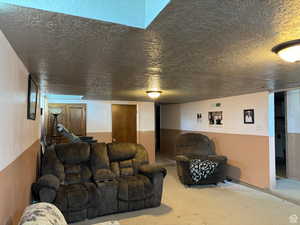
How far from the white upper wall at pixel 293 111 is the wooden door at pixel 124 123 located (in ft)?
13.1

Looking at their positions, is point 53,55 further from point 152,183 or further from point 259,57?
point 152,183

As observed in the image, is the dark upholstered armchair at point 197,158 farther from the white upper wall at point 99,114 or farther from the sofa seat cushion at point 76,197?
the sofa seat cushion at point 76,197

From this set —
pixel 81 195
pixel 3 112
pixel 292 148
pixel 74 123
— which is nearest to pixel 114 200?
pixel 81 195

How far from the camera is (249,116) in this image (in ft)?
15.1

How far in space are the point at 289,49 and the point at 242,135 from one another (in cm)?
342

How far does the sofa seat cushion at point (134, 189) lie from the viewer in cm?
320

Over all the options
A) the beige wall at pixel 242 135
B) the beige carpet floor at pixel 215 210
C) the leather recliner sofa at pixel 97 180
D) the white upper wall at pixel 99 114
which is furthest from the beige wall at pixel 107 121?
the beige carpet floor at pixel 215 210

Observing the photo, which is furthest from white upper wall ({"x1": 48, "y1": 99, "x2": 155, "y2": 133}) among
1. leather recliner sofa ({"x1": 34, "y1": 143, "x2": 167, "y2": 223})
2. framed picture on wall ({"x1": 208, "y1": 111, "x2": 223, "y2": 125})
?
leather recliner sofa ({"x1": 34, "y1": 143, "x2": 167, "y2": 223})

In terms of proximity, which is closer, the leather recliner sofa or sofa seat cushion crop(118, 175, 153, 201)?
the leather recliner sofa

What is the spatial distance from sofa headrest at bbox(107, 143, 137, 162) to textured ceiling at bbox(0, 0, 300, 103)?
168cm

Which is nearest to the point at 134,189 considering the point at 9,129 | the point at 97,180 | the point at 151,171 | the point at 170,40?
the point at 151,171

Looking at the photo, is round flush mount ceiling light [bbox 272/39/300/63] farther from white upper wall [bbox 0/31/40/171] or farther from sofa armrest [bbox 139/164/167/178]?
sofa armrest [bbox 139/164/167/178]

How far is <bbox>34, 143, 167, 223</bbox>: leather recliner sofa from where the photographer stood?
289 cm

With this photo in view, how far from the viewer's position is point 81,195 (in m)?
2.94
